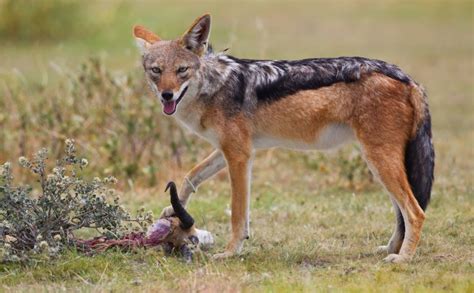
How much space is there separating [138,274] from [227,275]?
0.61m

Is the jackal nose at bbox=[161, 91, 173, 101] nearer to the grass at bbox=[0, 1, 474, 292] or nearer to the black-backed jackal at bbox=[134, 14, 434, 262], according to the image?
the black-backed jackal at bbox=[134, 14, 434, 262]

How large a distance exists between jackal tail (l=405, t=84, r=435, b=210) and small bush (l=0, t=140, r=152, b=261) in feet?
6.23

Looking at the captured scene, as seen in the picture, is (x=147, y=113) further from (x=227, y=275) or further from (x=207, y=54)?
(x=227, y=275)

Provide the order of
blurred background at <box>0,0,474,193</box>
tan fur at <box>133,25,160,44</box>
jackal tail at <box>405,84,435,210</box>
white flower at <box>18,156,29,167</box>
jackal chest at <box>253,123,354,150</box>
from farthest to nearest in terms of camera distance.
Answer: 1. blurred background at <box>0,0,474,193</box>
2. tan fur at <box>133,25,160,44</box>
3. jackal chest at <box>253,123,354,150</box>
4. jackal tail at <box>405,84,435,210</box>
5. white flower at <box>18,156,29,167</box>

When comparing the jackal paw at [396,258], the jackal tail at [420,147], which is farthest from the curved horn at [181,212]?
the jackal tail at [420,147]

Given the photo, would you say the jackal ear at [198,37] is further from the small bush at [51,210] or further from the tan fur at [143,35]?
the small bush at [51,210]

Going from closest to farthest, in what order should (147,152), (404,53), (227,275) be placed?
(227,275), (147,152), (404,53)

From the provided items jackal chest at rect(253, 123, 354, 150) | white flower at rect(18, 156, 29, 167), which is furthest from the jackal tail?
white flower at rect(18, 156, 29, 167)

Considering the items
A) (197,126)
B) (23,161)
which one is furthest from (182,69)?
(23,161)

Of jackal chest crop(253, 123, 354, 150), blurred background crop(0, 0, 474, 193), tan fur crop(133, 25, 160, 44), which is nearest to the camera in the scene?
jackal chest crop(253, 123, 354, 150)

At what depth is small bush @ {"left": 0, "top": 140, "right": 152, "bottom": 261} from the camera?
22.7 ft

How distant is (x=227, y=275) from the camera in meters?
6.49

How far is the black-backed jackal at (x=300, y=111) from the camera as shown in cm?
699

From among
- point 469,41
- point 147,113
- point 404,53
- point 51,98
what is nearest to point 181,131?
point 147,113
